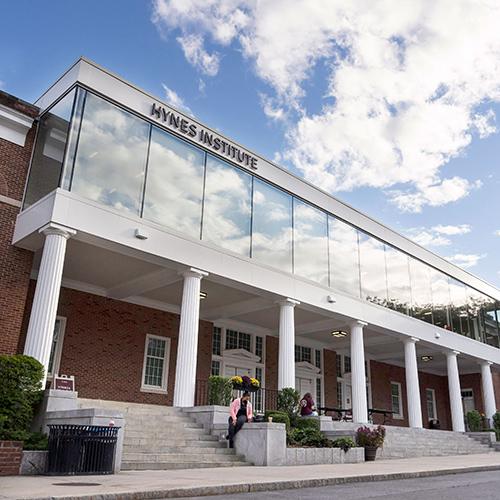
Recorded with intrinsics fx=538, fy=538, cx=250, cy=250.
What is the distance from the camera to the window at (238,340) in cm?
2436

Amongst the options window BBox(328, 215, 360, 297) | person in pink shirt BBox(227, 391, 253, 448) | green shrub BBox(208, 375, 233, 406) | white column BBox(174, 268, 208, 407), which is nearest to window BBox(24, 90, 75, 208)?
white column BBox(174, 268, 208, 407)

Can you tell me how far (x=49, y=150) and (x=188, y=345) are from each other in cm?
713

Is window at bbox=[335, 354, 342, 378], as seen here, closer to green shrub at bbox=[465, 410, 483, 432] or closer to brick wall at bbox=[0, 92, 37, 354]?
green shrub at bbox=[465, 410, 483, 432]

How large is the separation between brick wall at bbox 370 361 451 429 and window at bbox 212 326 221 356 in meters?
12.7

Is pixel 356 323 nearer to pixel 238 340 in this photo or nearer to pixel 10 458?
pixel 238 340

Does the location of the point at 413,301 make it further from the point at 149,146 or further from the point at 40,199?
the point at 40,199

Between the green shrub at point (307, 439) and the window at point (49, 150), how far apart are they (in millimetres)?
9689

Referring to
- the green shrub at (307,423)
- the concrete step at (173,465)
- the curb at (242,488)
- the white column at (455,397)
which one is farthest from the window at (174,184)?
the white column at (455,397)

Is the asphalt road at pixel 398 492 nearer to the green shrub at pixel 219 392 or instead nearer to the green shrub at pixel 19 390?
the green shrub at pixel 19 390

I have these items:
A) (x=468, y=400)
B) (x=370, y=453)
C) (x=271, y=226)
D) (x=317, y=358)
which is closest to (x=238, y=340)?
(x=317, y=358)

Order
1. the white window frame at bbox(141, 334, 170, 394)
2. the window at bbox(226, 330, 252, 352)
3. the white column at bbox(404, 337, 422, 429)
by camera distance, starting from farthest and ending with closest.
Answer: the white column at bbox(404, 337, 422, 429), the window at bbox(226, 330, 252, 352), the white window frame at bbox(141, 334, 170, 394)

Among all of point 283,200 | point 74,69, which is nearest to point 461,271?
point 283,200

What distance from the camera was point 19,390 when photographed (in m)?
12.0

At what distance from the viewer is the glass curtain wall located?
1538cm
